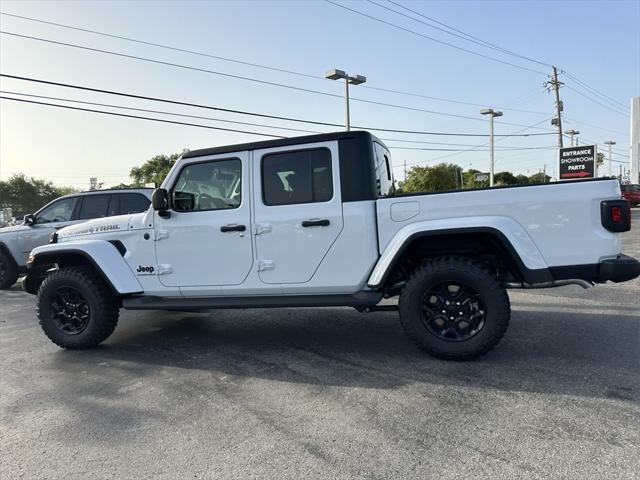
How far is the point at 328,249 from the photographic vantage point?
4.38 metres

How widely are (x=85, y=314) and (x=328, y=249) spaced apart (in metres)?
2.94

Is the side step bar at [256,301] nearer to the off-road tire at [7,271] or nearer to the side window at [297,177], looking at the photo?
the side window at [297,177]

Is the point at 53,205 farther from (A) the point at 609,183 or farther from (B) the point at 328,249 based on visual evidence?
(A) the point at 609,183

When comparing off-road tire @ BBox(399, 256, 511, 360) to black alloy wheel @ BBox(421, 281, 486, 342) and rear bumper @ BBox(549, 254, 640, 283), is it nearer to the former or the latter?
black alloy wheel @ BBox(421, 281, 486, 342)

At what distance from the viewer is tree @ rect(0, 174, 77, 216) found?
2601 inches

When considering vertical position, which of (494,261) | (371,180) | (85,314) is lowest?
(85,314)

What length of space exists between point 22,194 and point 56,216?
6917 centimetres

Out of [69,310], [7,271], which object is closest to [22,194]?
[7,271]

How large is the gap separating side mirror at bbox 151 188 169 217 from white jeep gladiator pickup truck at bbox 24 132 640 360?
2 centimetres

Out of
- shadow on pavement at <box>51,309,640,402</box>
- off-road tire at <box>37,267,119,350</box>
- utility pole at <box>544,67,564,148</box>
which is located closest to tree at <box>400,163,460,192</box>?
utility pole at <box>544,67,564,148</box>

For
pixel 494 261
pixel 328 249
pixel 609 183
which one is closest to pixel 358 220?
pixel 328 249

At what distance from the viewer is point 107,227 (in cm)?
517

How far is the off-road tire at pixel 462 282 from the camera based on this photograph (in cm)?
401

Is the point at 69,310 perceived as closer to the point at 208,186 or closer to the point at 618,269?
the point at 208,186
